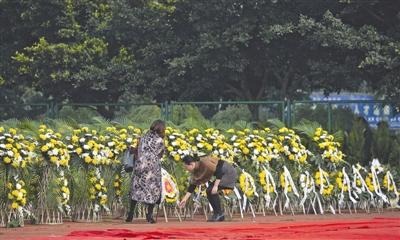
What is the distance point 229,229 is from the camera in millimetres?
15391

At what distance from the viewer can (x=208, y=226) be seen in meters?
16.5

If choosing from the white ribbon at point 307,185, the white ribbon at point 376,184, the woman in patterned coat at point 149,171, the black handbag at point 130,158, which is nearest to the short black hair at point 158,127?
the woman in patterned coat at point 149,171

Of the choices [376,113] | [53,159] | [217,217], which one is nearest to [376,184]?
[376,113]

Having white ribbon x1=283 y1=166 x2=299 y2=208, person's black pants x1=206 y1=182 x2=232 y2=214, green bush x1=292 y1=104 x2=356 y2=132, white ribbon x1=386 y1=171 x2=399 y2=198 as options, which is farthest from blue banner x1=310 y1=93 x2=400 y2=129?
person's black pants x1=206 y1=182 x2=232 y2=214

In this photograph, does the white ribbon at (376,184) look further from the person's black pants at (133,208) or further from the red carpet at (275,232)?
the person's black pants at (133,208)

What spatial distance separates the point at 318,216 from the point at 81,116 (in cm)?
685

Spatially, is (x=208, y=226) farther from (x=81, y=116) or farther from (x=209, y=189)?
(x=81, y=116)

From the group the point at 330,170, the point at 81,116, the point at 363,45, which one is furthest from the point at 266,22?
the point at 330,170

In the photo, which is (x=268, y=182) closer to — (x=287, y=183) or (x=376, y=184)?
(x=287, y=183)

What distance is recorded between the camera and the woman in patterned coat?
1745 centimetres

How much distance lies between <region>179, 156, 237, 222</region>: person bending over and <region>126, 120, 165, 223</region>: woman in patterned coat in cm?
50

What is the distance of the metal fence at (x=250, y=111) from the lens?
21891mm

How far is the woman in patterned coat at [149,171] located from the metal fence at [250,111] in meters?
3.43

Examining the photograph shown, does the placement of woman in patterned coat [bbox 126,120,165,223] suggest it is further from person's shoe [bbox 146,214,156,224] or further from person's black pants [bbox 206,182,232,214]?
person's black pants [bbox 206,182,232,214]
